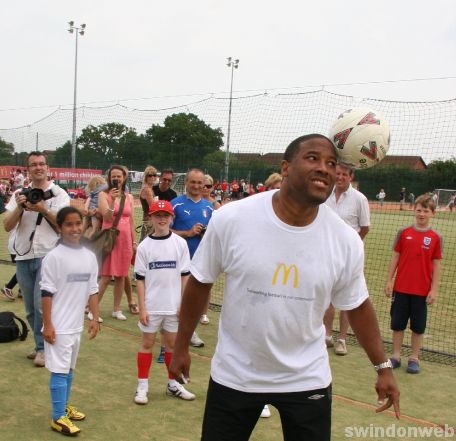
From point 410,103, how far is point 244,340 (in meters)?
6.76

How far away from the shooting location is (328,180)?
7.71 ft

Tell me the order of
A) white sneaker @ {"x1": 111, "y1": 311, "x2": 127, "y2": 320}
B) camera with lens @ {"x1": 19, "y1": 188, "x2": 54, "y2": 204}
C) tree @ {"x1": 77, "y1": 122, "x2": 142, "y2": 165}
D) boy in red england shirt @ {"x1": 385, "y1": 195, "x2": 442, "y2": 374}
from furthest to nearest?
1. tree @ {"x1": 77, "y1": 122, "x2": 142, "y2": 165}
2. white sneaker @ {"x1": 111, "y1": 311, "x2": 127, "y2": 320}
3. boy in red england shirt @ {"x1": 385, "y1": 195, "x2": 442, "y2": 374}
4. camera with lens @ {"x1": 19, "y1": 188, "x2": 54, "y2": 204}

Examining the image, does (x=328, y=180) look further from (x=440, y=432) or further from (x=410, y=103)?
(x=410, y=103)

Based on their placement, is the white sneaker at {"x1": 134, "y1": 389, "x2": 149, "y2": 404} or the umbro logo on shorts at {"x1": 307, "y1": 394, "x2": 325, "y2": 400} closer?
the umbro logo on shorts at {"x1": 307, "y1": 394, "x2": 325, "y2": 400}

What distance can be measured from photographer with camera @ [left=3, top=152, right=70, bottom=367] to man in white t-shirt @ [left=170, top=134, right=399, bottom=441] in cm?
293

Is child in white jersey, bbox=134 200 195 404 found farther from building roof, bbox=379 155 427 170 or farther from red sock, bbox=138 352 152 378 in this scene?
building roof, bbox=379 155 427 170

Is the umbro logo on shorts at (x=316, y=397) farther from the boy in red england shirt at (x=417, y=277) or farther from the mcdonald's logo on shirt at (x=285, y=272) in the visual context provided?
the boy in red england shirt at (x=417, y=277)

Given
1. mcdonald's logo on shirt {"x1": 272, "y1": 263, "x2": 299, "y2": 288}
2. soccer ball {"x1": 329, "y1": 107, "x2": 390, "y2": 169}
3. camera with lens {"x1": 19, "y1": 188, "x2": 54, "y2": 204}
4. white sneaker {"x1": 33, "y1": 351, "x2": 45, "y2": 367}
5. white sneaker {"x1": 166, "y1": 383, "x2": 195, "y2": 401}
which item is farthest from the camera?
white sneaker {"x1": 33, "y1": 351, "x2": 45, "y2": 367}

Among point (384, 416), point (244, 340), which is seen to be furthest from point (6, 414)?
point (384, 416)

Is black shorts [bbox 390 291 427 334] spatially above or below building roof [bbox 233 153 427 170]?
below

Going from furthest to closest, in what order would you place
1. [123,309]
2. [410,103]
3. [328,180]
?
[410,103] < [123,309] < [328,180]

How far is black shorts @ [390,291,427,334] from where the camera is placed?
5.50m

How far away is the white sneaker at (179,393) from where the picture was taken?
4465 mm

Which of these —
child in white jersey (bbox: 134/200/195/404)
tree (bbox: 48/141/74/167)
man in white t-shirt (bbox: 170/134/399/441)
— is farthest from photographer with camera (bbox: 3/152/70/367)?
tree (bbox: 48/141/74/167)
